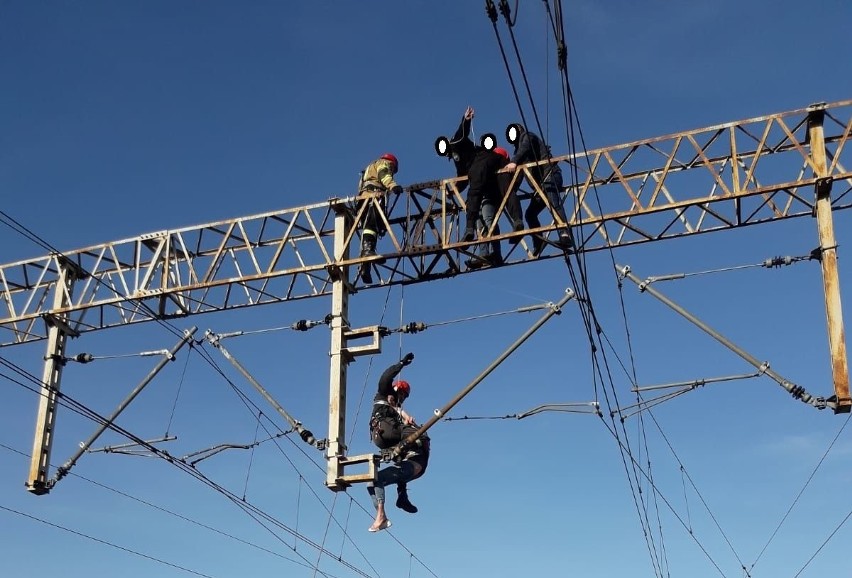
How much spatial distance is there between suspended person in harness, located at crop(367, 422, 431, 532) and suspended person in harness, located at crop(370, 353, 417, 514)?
0.38 ft

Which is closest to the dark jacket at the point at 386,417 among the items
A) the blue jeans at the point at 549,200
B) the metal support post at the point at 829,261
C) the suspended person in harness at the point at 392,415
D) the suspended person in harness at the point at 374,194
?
the suspended person in harness at the point at 392,415

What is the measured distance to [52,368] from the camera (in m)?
18.7

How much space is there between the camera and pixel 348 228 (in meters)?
16.7

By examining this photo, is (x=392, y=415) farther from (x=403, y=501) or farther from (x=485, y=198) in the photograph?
(x=485, y=198)

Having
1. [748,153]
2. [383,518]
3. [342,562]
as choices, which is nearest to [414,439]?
[383,518]

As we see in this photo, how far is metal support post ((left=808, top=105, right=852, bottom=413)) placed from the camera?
13414 mm

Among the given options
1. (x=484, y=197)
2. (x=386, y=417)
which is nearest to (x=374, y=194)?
(x=484, y=197)

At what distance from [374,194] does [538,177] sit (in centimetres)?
235

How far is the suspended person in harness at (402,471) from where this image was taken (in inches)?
596

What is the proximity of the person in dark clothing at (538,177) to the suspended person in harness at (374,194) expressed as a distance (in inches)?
69.9

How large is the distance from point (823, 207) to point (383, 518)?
6.58m

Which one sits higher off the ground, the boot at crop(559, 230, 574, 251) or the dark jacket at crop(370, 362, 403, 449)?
the boot at crop(559, 230, 574, 251)

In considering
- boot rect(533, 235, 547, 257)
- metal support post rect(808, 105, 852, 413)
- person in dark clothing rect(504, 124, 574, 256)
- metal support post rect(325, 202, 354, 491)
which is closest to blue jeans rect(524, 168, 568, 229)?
person in dark clothing rect(504, 124, 574, 256)

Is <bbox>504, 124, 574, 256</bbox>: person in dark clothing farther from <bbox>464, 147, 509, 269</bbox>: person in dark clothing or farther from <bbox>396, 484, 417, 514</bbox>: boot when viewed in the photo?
<bbox>396, 484, 417, 514</bbox>: boot
